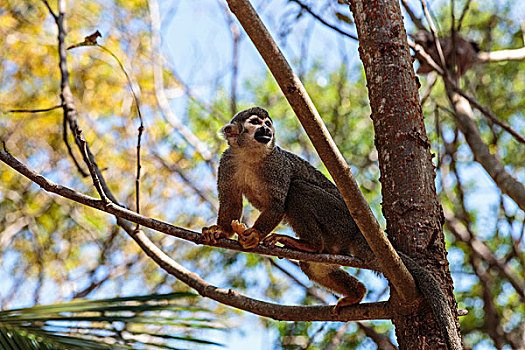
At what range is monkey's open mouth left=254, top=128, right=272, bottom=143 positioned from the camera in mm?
4039

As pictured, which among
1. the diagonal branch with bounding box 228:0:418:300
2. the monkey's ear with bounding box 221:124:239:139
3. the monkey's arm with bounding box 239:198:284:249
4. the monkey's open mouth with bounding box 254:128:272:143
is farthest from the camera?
the monkey's ear with bounding box 221:124:239:139

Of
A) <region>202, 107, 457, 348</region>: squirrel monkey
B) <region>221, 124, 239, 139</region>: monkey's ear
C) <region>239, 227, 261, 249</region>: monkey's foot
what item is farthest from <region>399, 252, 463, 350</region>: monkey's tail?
<region>221, 124, 239, 139</region>: monkey's ear

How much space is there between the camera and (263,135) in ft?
13.3

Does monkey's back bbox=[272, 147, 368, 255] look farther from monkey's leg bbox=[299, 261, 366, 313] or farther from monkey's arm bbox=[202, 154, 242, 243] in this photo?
monkey's arm bbox=[202, 154, 242, 243]

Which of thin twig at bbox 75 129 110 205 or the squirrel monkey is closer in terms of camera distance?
thin twig at bbox 75 129 110 205

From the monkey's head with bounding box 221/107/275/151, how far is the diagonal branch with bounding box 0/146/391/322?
1103 millimetres

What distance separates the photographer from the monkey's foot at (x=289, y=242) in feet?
12.2

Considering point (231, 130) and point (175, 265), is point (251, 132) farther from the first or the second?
point (175, 265)

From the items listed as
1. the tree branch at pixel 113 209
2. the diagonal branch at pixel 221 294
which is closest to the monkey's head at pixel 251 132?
the diagonal branch at pixel 221 294

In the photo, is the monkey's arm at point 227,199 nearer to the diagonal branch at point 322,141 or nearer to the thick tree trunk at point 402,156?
the thick tree trunk at point 402,156

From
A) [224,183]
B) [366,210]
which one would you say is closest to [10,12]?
[224,183]

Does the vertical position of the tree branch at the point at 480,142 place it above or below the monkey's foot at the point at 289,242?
above

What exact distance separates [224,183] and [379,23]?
1.66 meters

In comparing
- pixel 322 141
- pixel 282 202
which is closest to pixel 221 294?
pixel 282 202
